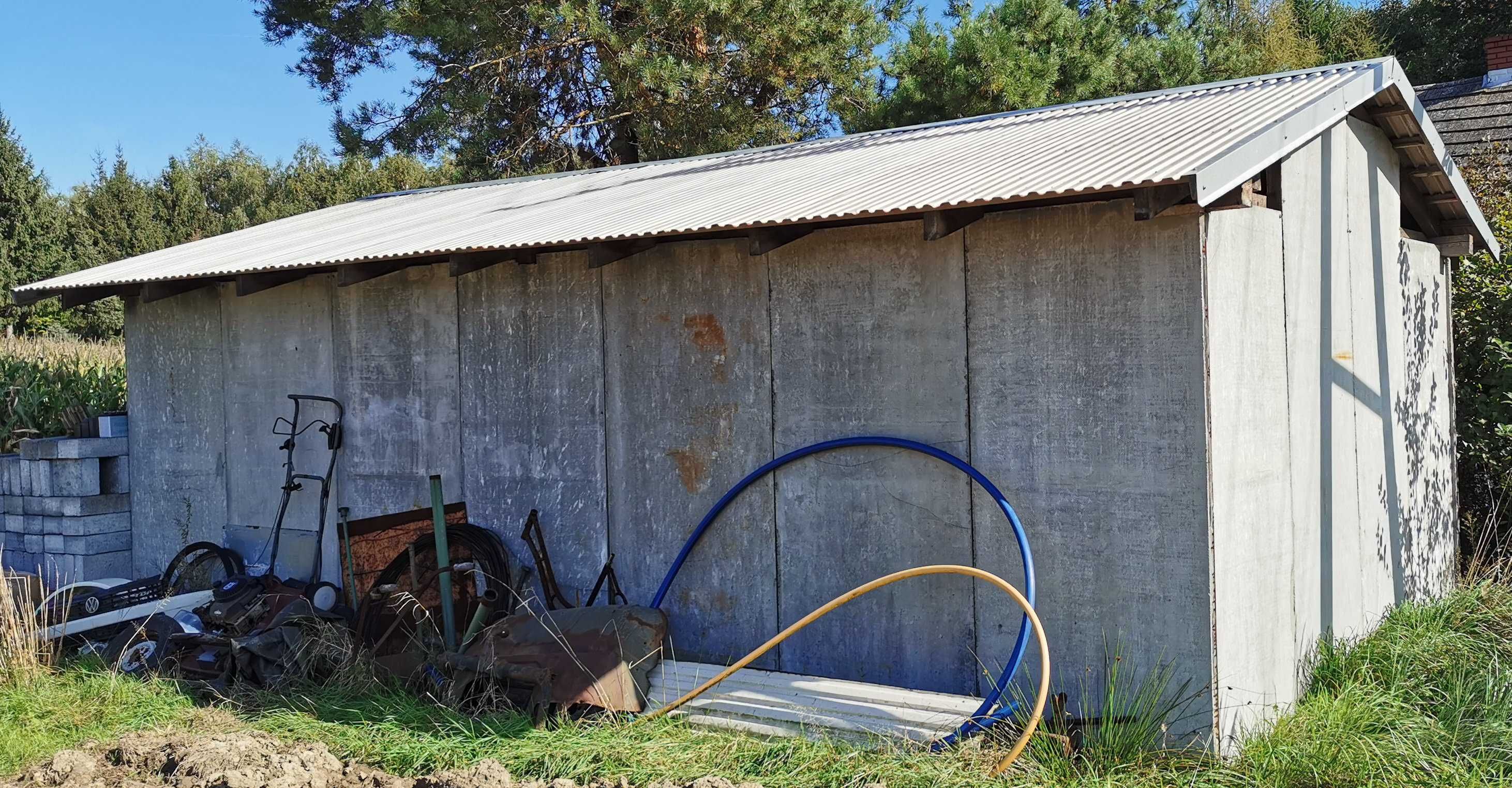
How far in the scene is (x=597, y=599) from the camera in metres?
6.52

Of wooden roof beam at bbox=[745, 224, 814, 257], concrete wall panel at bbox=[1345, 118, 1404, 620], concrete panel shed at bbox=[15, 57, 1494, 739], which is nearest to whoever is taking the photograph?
concrete panel shed at bbox=[15, 57, 1494, 739]

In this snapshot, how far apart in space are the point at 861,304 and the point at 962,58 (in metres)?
10.5

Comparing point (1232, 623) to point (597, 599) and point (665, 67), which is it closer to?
point (597, 599)

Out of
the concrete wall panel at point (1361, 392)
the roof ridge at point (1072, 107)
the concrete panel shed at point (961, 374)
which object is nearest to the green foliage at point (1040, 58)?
the roof ridge at point (1072, 107)

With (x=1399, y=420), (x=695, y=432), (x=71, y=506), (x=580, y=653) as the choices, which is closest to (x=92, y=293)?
(x=71, y=506)

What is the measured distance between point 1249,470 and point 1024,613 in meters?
1.08

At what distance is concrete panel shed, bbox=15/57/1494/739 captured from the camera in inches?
190

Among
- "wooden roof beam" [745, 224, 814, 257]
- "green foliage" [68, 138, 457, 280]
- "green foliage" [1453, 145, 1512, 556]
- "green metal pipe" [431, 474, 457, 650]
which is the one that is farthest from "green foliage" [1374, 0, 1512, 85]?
"green metal pipe" [431, 474, 457, 650]

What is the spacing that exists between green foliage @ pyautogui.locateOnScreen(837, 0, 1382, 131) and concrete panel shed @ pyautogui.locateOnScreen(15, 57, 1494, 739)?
24.3 feet

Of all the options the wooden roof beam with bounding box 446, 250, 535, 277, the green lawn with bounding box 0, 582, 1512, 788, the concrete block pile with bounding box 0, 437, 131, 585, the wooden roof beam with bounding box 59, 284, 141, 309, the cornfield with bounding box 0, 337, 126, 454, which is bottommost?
the green lawn with bounding box 0, 582, 1512, 788

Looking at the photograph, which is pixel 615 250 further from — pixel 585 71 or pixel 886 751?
pixel 585 71

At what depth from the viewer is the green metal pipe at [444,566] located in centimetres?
603

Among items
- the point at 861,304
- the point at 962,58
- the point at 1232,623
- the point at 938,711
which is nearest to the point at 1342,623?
the point at 1232,623

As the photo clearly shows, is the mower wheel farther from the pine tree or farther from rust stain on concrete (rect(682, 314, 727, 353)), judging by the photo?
the pine tree
